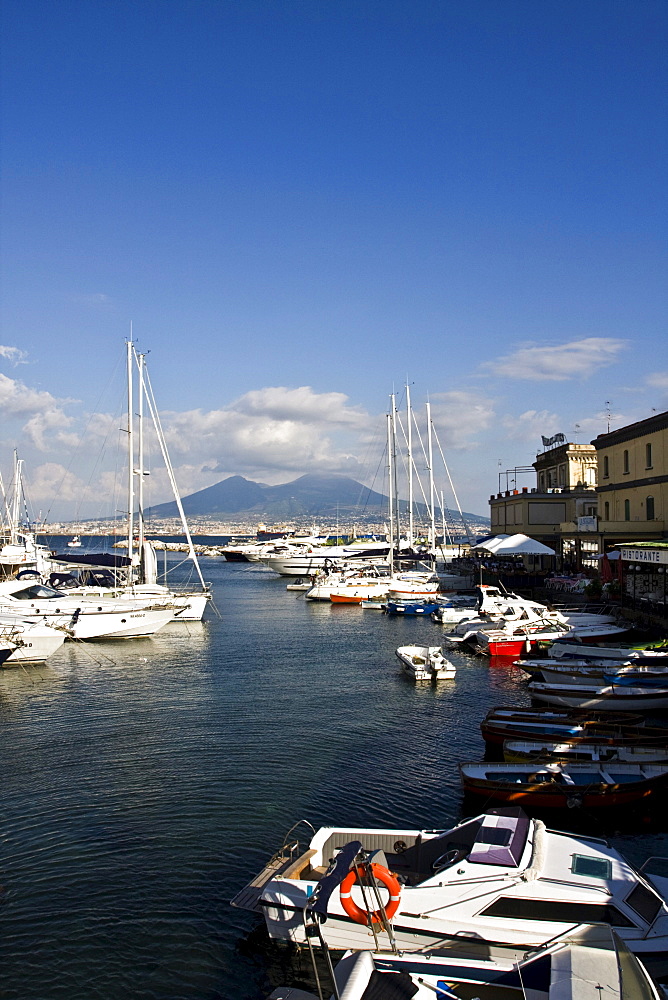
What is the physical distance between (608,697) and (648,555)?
10826 millimetres

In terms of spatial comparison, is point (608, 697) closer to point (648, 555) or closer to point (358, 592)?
point (648, 555)

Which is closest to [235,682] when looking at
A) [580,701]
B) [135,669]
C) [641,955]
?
[135,669]

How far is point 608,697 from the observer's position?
24797 millimetres

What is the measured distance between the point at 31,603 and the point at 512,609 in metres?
26.2

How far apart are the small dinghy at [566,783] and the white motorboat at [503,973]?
6805 millimetres

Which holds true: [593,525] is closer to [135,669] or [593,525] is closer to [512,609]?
[512,609]

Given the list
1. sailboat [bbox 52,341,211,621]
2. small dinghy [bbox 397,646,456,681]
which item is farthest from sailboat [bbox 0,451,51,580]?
small dinghy [bbox 397,646,456,681]

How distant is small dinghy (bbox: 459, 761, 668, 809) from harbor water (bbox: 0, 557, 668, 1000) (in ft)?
1.85

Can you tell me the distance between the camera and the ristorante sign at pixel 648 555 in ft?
104

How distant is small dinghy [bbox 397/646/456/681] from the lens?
30688 mm

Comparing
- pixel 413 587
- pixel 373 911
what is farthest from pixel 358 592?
pixel 373 911

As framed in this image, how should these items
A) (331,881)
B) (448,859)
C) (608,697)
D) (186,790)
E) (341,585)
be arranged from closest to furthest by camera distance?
1. (331,881)
2. (448,859)
3. (186,790)
4. (608,697)
5. (341,585)

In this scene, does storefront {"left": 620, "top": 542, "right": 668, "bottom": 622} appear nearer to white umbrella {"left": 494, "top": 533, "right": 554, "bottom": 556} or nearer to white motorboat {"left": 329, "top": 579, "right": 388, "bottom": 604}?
white umbrella {"left": 494, "top": 533, "right": 554, "bottom": 556}

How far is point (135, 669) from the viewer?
3328 cm
